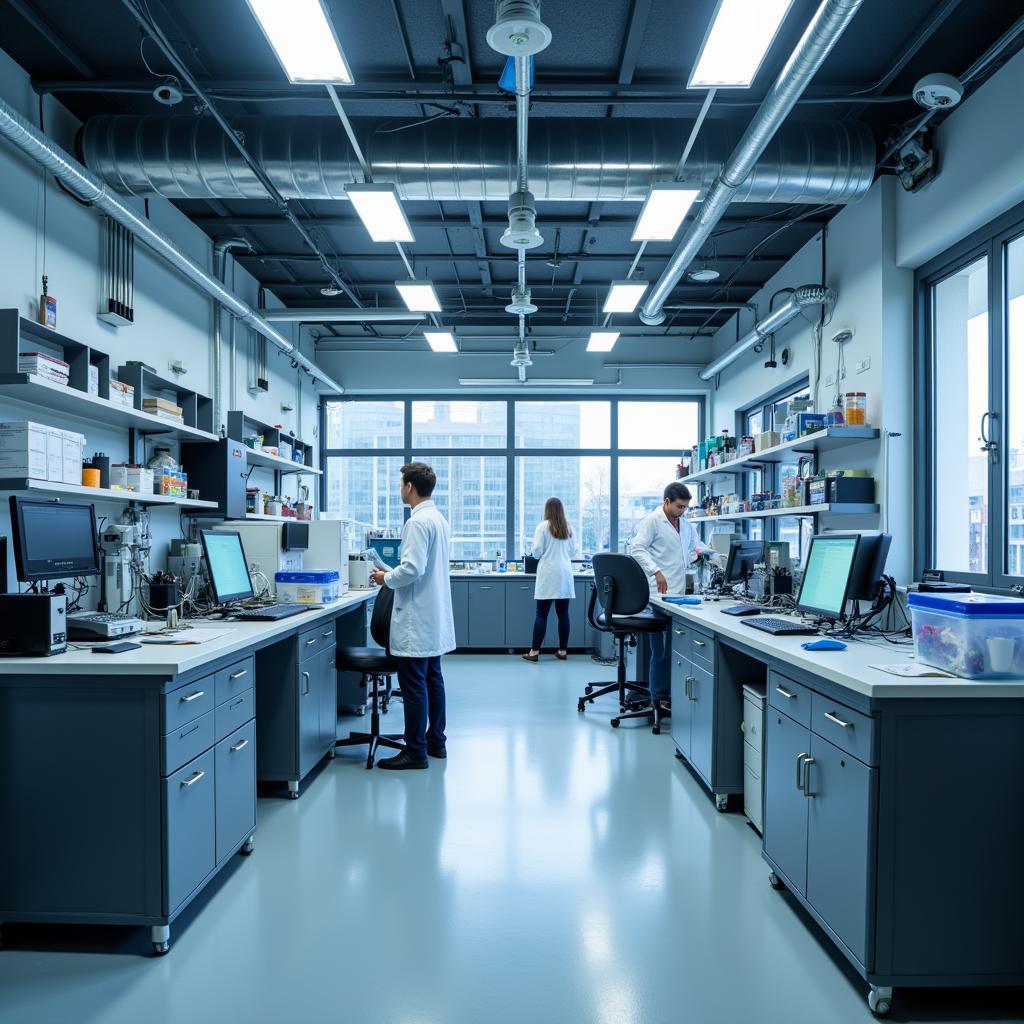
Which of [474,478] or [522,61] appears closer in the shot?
[522,61]

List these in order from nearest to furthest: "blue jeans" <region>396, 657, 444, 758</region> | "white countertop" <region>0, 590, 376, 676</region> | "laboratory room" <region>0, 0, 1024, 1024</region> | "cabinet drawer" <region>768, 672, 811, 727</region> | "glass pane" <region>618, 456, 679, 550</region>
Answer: "laboratory room" <region>0, 0, 1024, 1024</region> < "white countertop" <region>0, 590, 376, 676</region> < "cabinet drawer" <region>768, 672, 811, 727</region> < "blue jeans" <region>396, 657, 444, 758</region> < "glass pane" <region>618, 456, 679, 550</region>

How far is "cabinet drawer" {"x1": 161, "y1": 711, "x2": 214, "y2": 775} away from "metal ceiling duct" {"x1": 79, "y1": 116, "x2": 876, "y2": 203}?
8.58 ft

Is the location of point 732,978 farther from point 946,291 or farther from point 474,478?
point 474,478

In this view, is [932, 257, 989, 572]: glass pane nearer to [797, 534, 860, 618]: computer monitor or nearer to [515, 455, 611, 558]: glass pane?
[797, 534, 860, 618]: computer monitor

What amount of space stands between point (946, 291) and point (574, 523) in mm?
4637

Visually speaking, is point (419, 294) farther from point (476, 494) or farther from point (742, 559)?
point (476, 494)

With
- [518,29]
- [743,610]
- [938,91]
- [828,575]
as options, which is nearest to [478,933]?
[828,575]

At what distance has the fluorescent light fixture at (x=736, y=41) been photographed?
2.29m

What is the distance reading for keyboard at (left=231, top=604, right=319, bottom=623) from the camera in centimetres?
320

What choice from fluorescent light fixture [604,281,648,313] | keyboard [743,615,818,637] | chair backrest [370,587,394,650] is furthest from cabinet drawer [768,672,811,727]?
fluorescent light fixture [604,281,648,313]

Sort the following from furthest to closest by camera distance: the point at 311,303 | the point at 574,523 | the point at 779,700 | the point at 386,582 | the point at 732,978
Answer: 1. the point at 574,523
2. the point at 311,303
3. the point at 386,582
4. the point at 779,700
5. the point at 732,978

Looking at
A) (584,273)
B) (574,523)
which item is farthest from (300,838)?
(574,523)

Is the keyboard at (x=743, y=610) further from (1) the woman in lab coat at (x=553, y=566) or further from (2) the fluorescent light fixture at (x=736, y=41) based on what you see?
(1) the woman in lab coat at (x=553, y=566)

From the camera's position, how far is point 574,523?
25.9 ft
